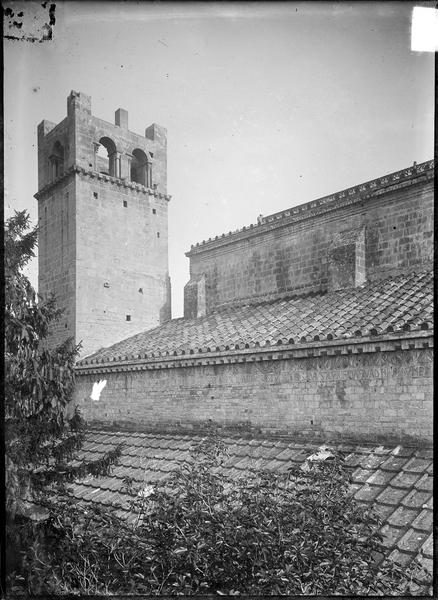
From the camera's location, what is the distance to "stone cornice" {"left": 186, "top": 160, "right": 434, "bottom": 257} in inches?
486

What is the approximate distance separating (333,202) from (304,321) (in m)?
4.84

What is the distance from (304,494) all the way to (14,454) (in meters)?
3.07

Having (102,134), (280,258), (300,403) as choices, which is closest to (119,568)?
(300,403)

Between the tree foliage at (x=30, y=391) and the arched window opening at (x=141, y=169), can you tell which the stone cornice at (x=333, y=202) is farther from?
the tree foliage at (x=30, y=391)

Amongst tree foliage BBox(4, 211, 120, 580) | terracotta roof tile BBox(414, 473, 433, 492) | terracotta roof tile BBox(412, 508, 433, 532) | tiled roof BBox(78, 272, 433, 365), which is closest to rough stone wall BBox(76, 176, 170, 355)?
tiled roof BBox(78, 272, 433, 365)

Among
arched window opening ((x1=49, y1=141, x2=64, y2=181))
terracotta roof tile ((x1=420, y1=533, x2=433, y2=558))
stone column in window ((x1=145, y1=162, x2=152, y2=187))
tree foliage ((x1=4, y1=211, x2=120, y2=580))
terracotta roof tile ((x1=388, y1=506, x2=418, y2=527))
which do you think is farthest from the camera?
stone column in window ((x1=145, y1=162, x2=152, y2=187))

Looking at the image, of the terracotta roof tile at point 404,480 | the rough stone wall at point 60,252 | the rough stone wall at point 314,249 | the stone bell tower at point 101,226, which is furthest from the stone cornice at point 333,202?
the terracotta roof tile at point 404,480

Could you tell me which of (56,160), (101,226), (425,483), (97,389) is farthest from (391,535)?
(56,160)

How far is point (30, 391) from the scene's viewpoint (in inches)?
→ 225

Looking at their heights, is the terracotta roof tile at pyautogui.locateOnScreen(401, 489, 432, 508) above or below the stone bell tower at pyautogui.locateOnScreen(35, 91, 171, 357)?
below

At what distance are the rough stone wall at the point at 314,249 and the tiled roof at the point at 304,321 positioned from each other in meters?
0.88

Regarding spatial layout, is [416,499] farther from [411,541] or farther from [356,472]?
[356,472]

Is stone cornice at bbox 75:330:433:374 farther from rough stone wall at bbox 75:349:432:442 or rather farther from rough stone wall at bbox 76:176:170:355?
rough stone wall at bbox 76:176:170:355

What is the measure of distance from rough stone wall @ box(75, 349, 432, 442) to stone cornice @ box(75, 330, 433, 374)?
17 cm
